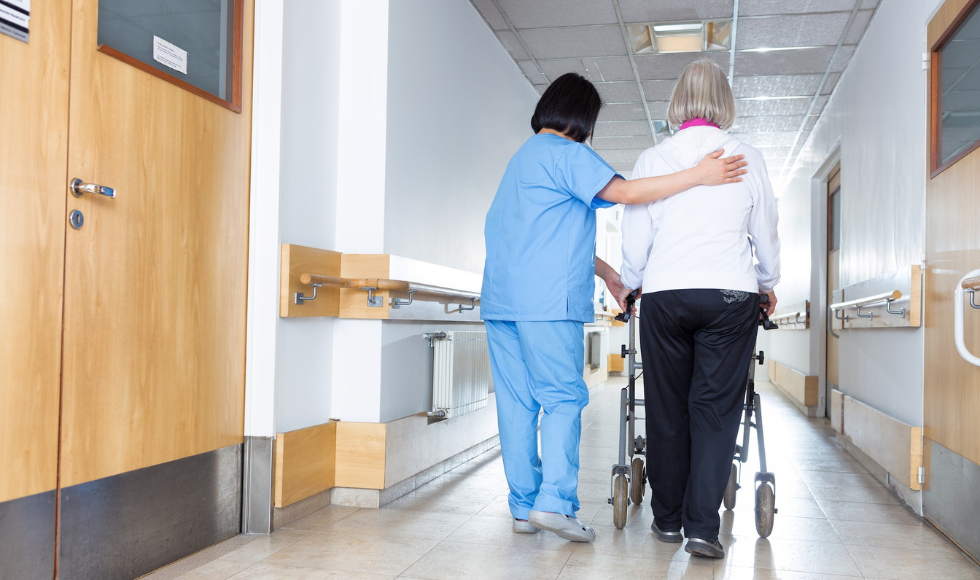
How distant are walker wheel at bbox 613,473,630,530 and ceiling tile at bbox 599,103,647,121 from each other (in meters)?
4.67

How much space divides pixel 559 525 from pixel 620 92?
458cm

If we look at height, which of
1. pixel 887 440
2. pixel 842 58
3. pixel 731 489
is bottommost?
pixel 731 489

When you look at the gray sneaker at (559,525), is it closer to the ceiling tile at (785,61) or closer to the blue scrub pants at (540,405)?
the blue scrub pants at (540,405)

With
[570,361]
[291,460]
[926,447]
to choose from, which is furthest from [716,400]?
[291,460]

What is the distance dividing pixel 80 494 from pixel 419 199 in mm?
2045

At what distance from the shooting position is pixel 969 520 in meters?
2.47

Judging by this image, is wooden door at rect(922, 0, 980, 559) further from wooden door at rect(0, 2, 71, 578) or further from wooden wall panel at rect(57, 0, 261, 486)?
wooden door at rect(0, 2, 71, 578)

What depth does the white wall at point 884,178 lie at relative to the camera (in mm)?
3338

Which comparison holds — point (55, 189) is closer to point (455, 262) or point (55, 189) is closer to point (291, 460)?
point (291, 460)

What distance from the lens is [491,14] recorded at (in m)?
4.69

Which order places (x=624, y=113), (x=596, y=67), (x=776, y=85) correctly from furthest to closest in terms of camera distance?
1. (x=624, y=113)
2. (x=776, y=85)
3. (x=596, y=67)

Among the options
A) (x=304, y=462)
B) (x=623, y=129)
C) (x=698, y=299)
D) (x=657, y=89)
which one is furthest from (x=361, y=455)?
(x=623, y=129)

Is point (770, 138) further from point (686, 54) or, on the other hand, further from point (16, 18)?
point (16, 18)

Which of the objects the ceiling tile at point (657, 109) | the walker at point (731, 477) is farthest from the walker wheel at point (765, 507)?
the ceiling tile at point (657, 109)
